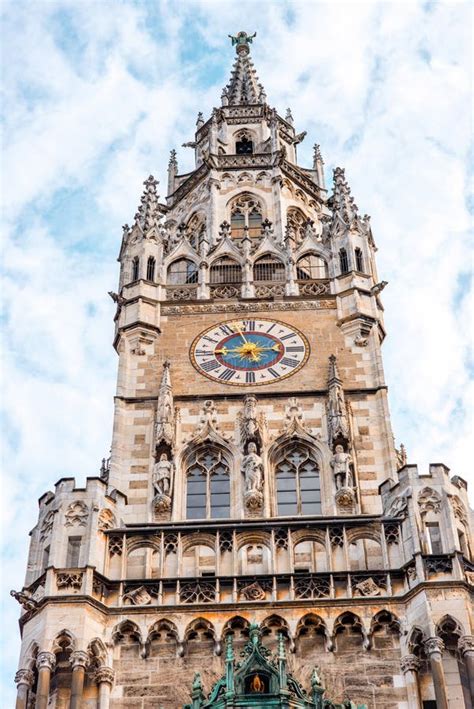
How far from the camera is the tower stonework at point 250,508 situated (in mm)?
24391

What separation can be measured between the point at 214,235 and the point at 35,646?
1708cm

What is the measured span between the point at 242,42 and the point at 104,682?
110ft

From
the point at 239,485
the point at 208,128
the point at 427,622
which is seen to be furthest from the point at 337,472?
the point at 208,128

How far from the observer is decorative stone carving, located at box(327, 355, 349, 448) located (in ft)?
97.3

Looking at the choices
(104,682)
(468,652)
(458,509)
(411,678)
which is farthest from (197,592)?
(458,509)

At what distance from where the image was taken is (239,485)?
2931 cm

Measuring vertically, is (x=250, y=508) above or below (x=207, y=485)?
below

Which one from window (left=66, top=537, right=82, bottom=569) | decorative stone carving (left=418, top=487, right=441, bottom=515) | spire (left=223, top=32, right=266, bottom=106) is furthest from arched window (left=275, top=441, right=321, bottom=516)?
spire (left=223, top=32, right=266, bottom=106)

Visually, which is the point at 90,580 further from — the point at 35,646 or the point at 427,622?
the point at 427,622

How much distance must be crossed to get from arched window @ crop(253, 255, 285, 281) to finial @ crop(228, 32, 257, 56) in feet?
56.0

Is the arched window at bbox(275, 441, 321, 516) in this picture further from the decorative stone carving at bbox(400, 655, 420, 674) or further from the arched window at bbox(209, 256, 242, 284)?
the arched window at bbox(209, 256, 242, 284)

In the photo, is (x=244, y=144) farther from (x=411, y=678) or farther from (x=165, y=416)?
(x=411, y=678)

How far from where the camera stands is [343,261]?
36.0 m

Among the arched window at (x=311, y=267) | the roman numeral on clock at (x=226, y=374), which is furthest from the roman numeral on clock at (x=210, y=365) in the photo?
the arched window at (x=311, y=267)
